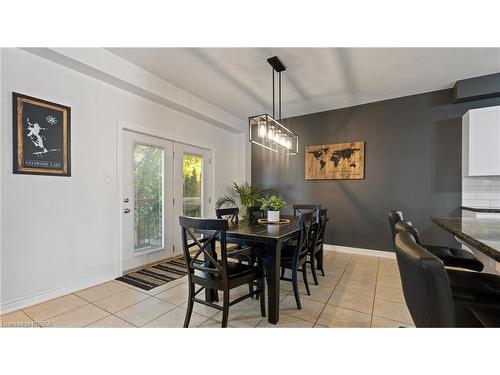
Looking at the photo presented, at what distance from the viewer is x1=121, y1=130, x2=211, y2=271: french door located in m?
3.08

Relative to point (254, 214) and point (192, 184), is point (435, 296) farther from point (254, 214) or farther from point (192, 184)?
point (192, 184)

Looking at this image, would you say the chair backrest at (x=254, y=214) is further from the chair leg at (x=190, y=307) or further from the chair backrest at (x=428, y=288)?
the chair backrest at (x=428, y=288)

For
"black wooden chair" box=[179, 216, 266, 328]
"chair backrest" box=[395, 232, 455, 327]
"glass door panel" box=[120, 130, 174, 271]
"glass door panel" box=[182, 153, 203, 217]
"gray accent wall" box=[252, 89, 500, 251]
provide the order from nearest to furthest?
1. "chair backrest" box=[395, 232, 455, 327]
2. "black wooden chair" box=[179, 216, 266, 328]
3. "glass door panel" box=[120, 130, 174, 271]
4. "gray accent wall" box=[252, 89, 500, 251]
5. "glass door panel" box=[182, 153, 203, 217]

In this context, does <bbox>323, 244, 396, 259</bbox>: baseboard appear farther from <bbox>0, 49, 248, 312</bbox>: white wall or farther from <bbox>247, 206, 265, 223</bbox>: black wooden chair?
<bbox>0, 49, 248, 312</bbox>: white wall

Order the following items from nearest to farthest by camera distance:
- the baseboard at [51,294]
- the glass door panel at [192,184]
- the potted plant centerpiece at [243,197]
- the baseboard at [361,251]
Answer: the baseboard at [51,294] → the baseboard at [361,251] → the glass door panel at [192,184] → the potted plant centerpiece at [243,197]

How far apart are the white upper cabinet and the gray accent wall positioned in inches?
11.8

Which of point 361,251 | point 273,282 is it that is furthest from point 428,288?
point 361,251


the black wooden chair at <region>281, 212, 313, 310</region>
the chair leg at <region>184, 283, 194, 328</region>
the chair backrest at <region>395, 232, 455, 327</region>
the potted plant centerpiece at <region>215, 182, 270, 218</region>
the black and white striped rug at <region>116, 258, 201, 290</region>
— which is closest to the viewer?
the chair backrest at <region>395, 232, 455, 327</region>

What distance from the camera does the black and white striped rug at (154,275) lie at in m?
2.73

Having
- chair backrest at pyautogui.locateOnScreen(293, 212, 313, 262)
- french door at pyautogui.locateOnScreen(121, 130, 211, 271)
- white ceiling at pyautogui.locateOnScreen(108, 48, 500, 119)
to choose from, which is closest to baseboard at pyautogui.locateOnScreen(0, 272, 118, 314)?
french door at pyautogui.locateOnScreen(121, 130, 211, 271)

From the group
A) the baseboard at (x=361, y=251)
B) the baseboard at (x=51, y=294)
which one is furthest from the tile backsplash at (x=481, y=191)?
the baseboard at (x=51, y=294)

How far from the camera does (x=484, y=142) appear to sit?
9.80 ft

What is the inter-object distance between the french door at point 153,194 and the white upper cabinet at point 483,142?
14.2ft
